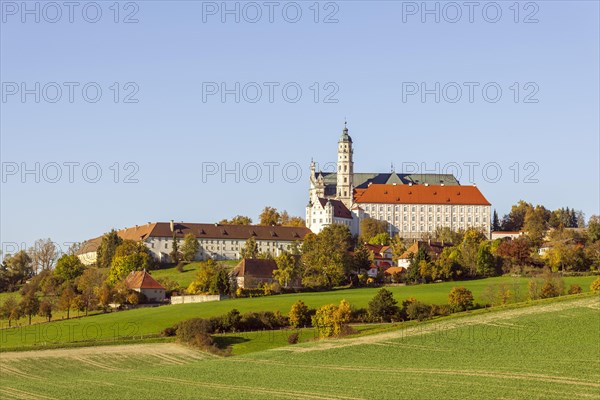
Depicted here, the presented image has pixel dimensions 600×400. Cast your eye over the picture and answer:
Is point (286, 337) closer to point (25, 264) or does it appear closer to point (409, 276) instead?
point (409, 276)

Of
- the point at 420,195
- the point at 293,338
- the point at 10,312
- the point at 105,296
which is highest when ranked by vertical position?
the point at 420,195

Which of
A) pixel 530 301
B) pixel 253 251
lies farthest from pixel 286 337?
pixel 253 251

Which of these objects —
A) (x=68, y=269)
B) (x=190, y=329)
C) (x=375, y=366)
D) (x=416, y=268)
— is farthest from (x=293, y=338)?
(x=68, y=269)

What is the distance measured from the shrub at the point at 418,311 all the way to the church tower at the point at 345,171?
9208cm

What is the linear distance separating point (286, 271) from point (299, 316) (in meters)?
32.5

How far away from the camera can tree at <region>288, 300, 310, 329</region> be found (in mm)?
83375

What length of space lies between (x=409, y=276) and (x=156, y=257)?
144ft

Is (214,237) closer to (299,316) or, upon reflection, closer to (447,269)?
(447,269)

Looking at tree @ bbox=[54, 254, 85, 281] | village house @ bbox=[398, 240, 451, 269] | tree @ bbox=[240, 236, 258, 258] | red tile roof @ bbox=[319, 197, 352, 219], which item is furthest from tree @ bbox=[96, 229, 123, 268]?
village house @ bbox=[398, 240, 451, 269]

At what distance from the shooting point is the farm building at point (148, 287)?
11312 centimetres

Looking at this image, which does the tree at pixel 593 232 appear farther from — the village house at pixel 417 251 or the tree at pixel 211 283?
the tree at pixel 211 283

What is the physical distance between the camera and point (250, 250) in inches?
5723

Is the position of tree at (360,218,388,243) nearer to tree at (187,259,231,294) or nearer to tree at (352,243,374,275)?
tree at (352,243,374,275)

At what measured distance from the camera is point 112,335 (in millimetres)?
82000
